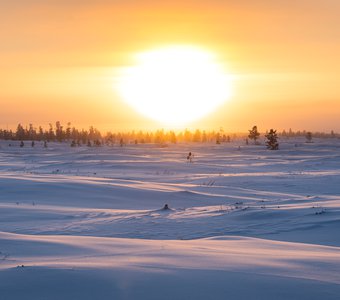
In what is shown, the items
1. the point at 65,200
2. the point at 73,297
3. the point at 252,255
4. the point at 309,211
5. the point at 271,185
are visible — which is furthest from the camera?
the point at 271,185

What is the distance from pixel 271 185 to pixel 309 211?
1190 cm

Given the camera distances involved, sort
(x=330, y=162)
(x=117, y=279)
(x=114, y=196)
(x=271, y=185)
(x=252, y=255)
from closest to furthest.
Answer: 1. (x=117, y=279)
2. (x=252, y=255)
3. (x=114, y=196)
4. (x=271, y=185)
5. (x=330, y=162)

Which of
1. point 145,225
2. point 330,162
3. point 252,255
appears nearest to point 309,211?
point 145,225

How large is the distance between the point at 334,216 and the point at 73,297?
8507 millimetres

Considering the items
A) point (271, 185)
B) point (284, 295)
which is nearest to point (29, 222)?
point (284, 295)

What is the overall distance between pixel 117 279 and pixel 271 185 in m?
20.2

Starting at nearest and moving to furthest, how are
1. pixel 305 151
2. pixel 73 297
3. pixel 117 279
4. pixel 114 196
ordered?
pixel 73 297
pixel 117 279
pixel 114 196
pixel 305 151

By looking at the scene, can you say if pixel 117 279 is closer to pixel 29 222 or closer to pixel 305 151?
pixel 29 222

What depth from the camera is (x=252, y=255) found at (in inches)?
278

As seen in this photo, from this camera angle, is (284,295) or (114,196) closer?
(284,295)

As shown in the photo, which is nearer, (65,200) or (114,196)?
(65,200)

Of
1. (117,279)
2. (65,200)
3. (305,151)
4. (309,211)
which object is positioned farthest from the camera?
(305,151)

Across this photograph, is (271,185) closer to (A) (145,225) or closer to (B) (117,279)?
(A) (145,225)

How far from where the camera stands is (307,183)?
25.0 m
